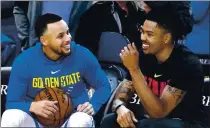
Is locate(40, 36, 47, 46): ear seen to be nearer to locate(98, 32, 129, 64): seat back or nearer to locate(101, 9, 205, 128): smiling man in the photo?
locate(98, 32, 129, 64): seat back

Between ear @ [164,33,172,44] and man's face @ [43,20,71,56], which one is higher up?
ear @ [164,33,172,44]

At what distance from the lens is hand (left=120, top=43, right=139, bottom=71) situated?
3.03 meters

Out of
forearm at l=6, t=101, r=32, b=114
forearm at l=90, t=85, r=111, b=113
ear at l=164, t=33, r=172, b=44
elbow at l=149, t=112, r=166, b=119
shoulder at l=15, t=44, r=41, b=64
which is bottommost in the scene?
forearm at l=6, t=101, r=32, b=114

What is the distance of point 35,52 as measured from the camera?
3055 mm

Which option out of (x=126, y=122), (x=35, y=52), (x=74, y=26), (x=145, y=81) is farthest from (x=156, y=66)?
(x=35, y=52)

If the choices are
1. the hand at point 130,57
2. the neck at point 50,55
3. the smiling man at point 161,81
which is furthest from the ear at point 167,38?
the neck at point 50,55

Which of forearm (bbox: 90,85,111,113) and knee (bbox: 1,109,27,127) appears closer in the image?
knee (bbox: 1,109,27,127)

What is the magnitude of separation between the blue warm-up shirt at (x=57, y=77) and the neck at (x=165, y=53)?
402mm

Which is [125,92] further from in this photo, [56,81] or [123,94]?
[56,81]

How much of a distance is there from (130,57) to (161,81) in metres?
0.27

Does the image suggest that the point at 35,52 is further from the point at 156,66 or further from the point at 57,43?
the point at 156,66

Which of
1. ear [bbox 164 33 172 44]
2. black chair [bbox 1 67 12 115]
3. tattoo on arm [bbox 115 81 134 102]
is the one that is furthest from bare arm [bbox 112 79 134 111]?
black chair [bbox 1 67 12 115]

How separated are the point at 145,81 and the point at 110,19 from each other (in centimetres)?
51

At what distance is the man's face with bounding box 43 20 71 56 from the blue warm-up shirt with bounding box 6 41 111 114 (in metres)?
0.05
